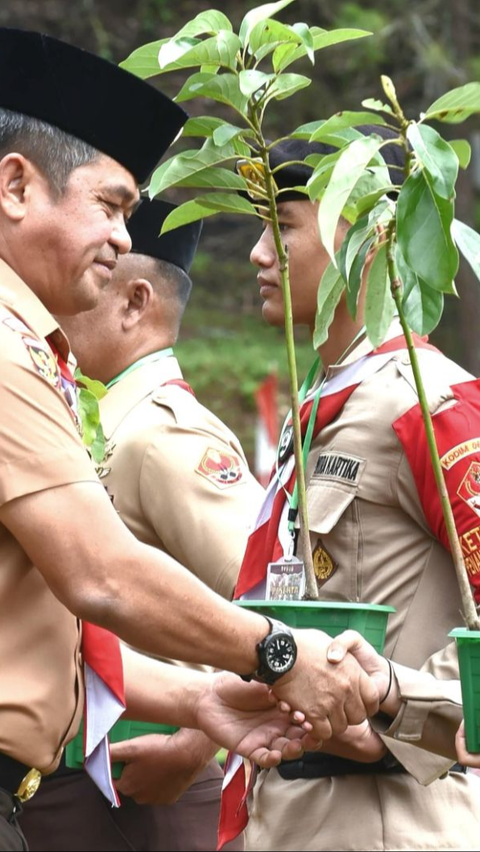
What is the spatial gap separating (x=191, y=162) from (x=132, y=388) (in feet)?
4.55

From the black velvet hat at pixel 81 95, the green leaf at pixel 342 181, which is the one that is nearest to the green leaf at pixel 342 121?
the green leaf at pixel 342 181

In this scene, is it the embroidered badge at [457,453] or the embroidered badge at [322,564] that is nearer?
the embroidered badge at [457,453]

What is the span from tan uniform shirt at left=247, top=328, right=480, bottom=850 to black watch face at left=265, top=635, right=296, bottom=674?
235 millimetres

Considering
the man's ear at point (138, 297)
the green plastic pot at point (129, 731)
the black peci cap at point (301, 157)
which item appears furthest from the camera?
the man's ear at point (138, 297)

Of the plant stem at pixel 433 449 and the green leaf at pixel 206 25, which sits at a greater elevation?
the green leaf at pixel 206 25

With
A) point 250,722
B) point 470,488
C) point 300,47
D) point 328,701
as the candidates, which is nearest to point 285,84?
point 300,47

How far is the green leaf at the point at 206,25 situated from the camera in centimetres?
254

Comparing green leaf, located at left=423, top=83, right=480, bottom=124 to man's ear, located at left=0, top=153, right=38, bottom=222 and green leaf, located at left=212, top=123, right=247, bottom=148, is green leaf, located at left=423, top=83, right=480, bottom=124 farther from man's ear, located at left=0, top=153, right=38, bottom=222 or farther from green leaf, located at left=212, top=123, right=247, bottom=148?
man's ear, located at left=0, top=153, right=38, bottom=222

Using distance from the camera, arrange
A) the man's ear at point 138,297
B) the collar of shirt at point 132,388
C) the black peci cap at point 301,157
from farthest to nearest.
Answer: the man's ear at point 138,297
the collar of shirt at point 132,388
the black peci cap at point 301,157

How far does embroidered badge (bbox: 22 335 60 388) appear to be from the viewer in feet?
7.61

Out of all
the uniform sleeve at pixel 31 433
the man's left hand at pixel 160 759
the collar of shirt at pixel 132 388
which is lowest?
the man's left hand at pixel 160 759

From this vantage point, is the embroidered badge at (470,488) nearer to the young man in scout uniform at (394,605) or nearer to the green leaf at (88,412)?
the young man in scout uniform at (394,605)

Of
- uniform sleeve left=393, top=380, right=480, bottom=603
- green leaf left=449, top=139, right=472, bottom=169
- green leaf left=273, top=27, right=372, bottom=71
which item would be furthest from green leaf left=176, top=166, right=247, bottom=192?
uniform sleeve left=393, top=380, right=480, bottom=603

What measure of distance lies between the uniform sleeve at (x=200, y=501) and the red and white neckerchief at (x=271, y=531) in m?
0.50
